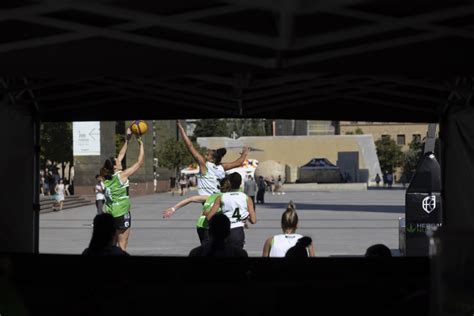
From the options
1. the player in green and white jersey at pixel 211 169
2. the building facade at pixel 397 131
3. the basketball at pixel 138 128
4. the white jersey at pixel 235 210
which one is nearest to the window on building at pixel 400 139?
the building facade at pixel 397 131

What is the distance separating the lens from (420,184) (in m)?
13.7

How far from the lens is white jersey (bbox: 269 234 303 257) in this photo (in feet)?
29.4

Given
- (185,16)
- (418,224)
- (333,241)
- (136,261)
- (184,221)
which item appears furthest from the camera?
(184,221)

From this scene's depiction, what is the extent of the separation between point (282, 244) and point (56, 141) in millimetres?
58682

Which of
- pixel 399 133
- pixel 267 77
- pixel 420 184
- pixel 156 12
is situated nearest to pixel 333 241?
pixel 420 184

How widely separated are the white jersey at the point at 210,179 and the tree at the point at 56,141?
53104mm

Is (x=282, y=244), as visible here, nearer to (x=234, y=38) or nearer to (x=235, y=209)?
(x=235, y=209)

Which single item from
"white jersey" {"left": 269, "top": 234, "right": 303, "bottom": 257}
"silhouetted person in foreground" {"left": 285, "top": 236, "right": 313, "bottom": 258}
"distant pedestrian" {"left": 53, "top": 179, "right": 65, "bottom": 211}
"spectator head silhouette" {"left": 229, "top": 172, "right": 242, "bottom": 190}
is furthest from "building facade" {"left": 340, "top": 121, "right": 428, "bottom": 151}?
"silhouetted person in foreground" {"left": 285, "top": 236, "right": 313, "bottom": 258}

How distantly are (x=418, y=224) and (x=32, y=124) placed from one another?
18.2 ft

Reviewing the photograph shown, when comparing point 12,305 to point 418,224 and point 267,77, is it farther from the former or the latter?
point 418,224

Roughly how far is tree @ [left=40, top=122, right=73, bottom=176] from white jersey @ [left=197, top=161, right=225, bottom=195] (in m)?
53.1

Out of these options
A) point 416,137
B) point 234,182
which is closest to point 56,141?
point 416,137

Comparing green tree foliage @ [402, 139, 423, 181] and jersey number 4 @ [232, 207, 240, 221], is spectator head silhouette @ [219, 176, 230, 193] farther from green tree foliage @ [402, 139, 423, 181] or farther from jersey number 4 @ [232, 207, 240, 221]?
green tree foliage @ [402, 139, 423, 181]

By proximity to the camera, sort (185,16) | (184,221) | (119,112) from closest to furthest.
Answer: (185,16)
(119,112)
(184,221)
